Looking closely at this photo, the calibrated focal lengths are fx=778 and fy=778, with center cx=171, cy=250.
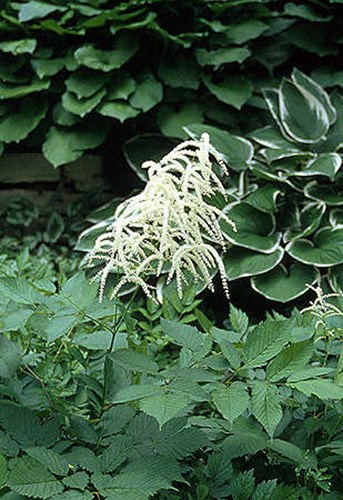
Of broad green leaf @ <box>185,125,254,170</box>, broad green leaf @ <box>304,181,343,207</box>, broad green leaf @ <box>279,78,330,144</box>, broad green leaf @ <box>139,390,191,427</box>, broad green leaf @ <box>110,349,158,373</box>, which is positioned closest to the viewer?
broad green leaf @ <box>139,390,191,427</box>

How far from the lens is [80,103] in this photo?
11.9ft

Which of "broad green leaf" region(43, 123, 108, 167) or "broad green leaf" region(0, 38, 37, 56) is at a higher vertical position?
"broad green leaf" region(0, 38, 37, 56)

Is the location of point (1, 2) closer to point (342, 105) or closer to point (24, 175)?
point (24, 175)

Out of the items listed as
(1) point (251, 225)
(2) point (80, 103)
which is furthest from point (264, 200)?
(2) point (80, 103)

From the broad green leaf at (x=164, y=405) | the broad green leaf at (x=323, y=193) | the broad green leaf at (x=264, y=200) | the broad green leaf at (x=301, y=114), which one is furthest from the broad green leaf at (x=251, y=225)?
the broad green leaf at (x=164, y=405)

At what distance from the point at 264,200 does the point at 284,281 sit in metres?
0.35

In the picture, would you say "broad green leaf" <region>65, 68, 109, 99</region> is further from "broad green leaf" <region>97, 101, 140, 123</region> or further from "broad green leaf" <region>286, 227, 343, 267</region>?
"broad green leaf" <region>286, 227, 343, 267</region>

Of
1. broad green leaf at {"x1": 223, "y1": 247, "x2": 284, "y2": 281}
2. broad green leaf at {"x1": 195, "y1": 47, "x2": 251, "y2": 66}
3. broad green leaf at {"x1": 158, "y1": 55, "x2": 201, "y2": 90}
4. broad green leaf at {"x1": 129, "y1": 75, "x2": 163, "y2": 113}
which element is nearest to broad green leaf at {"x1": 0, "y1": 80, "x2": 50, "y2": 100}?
broad green leaf at {"x1": 129, "y1": 75, "x2": 163, "y2": 113}

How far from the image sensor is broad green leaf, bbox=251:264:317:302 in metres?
3.05

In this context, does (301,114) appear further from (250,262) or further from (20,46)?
(20,46)

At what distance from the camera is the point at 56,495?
1178 mm

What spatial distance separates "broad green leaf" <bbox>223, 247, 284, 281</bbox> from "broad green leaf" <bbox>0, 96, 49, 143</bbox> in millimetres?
1218

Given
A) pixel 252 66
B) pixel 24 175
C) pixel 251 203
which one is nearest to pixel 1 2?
pixel 24 175

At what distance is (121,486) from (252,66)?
316 centimetres
